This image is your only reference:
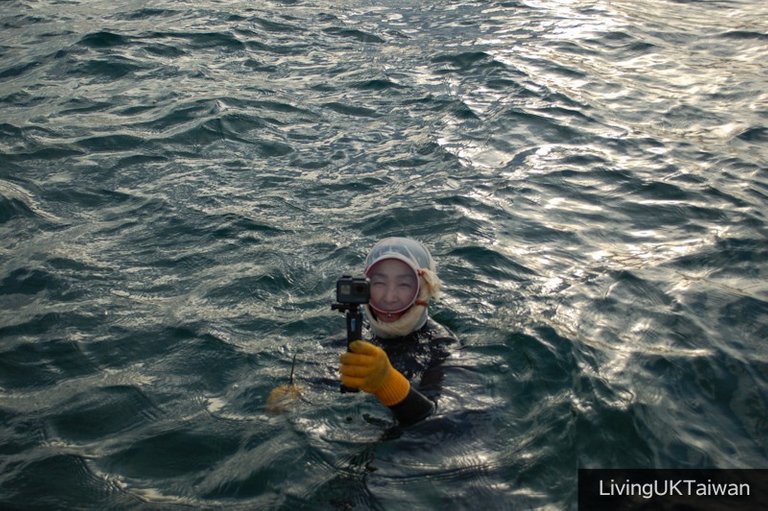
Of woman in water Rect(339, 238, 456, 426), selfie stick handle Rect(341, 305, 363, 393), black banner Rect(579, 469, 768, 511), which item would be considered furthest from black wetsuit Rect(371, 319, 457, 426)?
black banner Rect(579, 469, 768, 511)

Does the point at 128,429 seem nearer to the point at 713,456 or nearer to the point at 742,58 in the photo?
the point at 713,456

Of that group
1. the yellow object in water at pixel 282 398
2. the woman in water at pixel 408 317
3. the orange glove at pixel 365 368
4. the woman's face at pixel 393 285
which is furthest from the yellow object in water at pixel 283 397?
the orange glove at pixel 365 368

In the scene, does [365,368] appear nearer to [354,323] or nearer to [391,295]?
[354,323]

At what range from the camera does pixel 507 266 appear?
25.6ft

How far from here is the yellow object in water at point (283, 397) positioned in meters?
5.81

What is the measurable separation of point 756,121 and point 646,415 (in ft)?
21.4

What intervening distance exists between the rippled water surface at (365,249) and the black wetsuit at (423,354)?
133mm

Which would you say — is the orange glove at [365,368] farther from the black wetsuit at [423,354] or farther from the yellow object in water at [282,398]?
the yellow object in water at [282,398]

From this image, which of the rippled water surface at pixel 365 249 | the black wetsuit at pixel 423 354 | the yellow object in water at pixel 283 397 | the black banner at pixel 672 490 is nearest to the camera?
the black banner at pixel 672 490

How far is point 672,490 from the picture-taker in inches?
198

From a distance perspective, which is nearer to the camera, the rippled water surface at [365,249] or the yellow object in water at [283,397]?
the rippled water surface at [365,249]

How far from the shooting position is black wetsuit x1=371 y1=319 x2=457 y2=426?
5.92 meters

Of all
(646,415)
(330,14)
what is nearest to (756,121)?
(646,415)

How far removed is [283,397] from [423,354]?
3.50 feet
